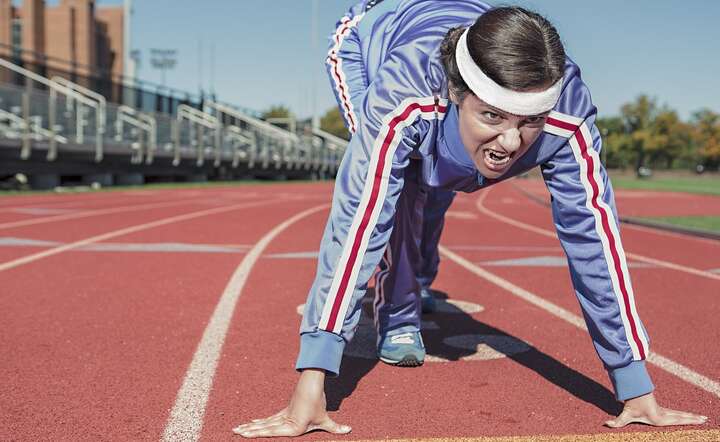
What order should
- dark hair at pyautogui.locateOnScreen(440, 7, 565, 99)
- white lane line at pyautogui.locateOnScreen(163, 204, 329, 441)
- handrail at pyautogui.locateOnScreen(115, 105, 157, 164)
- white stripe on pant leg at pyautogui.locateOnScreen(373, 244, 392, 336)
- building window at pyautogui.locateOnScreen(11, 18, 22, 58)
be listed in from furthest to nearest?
building window at pyautogui.locateOnScreen(11, 18, 22, 58), handrail at pyautogui.locateOnScreen(115, 105, 157, 164), white stripe on pant leg at pyautogui.locateOnScreen(373, 244, 392, 336), white lane line at pyautogui.locateOnScreen(163, 204, 329, 441), dark hair at pyautogui.locateOnScreen(440, 7, 565, 99)

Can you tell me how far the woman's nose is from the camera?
8.55 ft

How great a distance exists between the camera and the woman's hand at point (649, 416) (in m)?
2.85

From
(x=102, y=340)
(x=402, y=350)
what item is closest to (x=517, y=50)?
(x=402, y=350)

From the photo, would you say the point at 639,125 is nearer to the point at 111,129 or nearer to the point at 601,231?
the point at 111,129

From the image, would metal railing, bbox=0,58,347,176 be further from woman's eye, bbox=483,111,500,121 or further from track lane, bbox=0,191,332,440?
woman's eye, bbox=483,111,500,121

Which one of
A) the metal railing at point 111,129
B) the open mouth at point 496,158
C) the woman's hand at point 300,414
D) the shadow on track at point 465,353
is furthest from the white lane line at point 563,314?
the metal railing at point 111,129

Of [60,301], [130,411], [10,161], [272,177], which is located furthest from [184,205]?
[272,177]

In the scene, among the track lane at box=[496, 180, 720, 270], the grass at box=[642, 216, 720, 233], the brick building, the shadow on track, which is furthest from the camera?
the brick building

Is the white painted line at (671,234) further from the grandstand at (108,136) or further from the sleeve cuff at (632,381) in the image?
the grandstand at (108,136)

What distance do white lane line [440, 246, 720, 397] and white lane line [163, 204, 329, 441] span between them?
2.09 m

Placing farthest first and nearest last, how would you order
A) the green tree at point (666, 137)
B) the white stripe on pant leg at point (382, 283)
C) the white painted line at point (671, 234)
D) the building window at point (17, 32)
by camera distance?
the green tree at point (666, 137), the building window at point (17, 32), the white painted line at point (671, 234), the white stripe on pant leg at point (382, 283)

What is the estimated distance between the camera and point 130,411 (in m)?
3.00

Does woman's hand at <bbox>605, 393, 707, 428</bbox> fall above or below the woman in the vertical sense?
below

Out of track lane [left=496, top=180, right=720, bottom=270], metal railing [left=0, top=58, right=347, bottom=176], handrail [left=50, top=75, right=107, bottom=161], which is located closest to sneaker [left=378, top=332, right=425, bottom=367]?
track lane [left=496, top=180, right=720, bottom=270]
